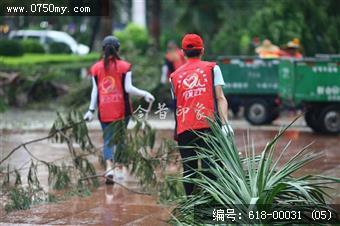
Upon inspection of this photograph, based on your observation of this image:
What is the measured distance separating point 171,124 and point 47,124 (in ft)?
8.60

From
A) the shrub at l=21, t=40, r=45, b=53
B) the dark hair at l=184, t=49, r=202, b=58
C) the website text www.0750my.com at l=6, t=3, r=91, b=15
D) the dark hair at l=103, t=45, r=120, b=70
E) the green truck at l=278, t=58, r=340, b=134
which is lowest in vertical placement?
the green truck at l=278, t=58, r=340, b=134

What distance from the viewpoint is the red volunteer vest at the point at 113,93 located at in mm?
10992

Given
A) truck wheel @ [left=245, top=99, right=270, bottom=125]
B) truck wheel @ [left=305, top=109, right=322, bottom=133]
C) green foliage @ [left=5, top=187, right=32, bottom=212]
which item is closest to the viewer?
green foliage @ [left=5, top=187, right=32, bottom=212]

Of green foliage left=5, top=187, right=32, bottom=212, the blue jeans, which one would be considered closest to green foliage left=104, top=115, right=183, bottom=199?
the blue jeans

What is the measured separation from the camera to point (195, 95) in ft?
26.7

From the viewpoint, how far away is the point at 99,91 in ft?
36.5

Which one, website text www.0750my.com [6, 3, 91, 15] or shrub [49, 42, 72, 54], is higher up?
shrub [49, 42, 72, 54]

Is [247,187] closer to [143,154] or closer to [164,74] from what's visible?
[143,154]

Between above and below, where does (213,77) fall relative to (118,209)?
above

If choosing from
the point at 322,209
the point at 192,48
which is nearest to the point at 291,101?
the point at 192,48

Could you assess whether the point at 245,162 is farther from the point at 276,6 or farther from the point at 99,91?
the point at 276,6

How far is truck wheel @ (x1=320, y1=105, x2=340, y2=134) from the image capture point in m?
15.9

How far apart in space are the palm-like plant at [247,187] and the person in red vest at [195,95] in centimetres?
95

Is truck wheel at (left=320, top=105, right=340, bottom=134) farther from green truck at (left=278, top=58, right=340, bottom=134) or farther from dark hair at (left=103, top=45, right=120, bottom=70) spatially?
dark hair at (left=103, top=45, right=120, bottom=70)
